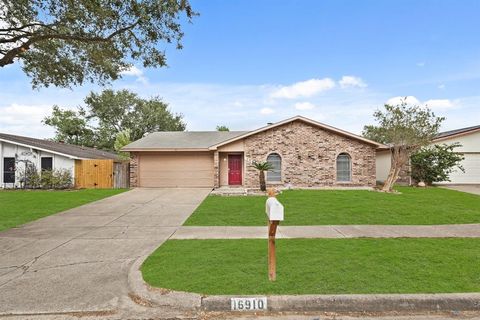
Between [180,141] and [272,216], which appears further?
[180,141]

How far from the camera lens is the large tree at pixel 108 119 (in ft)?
133

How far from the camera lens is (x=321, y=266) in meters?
4.49

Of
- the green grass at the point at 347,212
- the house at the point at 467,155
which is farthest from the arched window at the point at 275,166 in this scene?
the house at the point at 467,155

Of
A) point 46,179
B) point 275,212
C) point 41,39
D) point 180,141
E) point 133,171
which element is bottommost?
point 46,179

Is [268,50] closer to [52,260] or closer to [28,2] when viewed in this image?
[28,2]

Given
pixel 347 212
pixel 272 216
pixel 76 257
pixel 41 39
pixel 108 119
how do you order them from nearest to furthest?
pixel 272 216, pixel 76 257, pixel 41 39, pixel 347 212, pixel 108 119

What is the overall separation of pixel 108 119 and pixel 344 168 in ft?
118

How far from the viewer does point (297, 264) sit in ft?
15.1

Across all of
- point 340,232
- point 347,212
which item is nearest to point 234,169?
point 347,212

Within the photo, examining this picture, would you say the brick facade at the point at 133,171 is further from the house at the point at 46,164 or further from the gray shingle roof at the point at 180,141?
the house at the point at 46,164

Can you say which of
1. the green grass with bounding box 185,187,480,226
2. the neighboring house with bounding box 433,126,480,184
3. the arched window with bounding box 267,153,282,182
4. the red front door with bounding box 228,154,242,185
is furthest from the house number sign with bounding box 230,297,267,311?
the neighboring house with bounding box 433,126,480,184

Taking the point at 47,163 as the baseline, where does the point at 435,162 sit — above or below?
below

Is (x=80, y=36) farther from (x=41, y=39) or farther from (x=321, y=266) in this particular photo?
(x=321, y=266)

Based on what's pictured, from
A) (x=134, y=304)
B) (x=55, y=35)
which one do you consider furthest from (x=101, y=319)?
(x=55, y=35)
